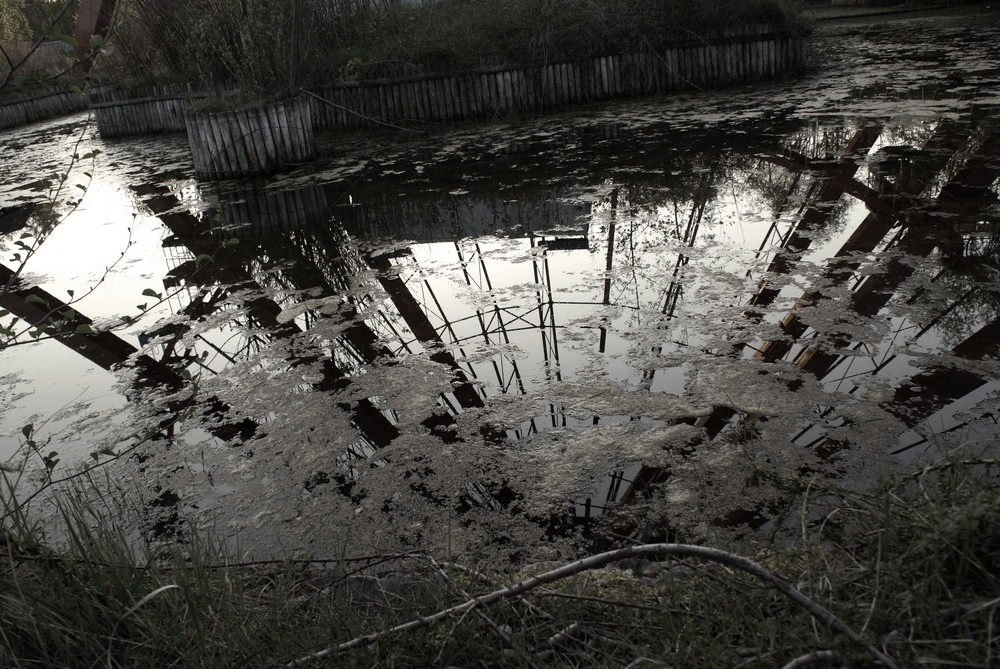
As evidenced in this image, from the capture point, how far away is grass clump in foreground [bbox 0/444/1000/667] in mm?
1426

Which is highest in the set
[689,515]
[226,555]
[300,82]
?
[300,82]

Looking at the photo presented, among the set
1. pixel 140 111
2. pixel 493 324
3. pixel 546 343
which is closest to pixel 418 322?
pixel 493 324

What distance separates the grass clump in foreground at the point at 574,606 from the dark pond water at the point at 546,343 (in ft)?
1.02

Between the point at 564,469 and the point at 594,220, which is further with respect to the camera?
the point at 594,220

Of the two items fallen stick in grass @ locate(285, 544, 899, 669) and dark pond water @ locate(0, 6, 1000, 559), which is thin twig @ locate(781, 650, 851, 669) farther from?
dark pond water @ locate(0, 6, 1000, 559)

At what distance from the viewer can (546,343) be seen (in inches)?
138

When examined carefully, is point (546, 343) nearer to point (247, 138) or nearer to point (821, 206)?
point (821, 206)

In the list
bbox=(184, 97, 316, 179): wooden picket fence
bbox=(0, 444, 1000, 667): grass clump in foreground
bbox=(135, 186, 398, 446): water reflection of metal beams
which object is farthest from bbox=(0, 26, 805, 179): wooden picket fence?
bbox=(0, 444, 1000, 667): grass clump in foreground

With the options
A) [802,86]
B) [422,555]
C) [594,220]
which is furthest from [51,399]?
[802,86]

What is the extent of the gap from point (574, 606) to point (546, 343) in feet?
6.09

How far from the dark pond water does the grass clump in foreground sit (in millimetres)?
310

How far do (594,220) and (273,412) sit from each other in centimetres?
300

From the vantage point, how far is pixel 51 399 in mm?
3584

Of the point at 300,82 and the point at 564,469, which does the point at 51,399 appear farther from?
the point at 300,82
